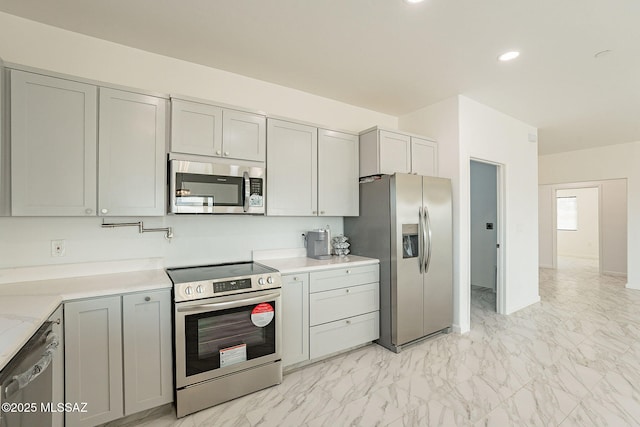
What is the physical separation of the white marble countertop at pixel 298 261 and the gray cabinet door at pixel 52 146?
1.46 meters

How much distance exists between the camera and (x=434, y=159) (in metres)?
3.63

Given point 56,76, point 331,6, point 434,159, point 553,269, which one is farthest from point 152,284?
point 553,269

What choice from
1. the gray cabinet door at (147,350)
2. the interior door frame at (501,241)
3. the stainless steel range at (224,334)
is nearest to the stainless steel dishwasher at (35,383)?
the gray cabinet door at (147,350)

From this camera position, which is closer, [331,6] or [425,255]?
[331,6]

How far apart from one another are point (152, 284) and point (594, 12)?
352cm

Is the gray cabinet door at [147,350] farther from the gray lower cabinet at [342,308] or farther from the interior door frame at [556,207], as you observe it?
the interior door frame at [556,207]

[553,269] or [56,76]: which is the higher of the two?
[56,76]

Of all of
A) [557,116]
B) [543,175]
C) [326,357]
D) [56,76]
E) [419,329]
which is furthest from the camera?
[543,175]

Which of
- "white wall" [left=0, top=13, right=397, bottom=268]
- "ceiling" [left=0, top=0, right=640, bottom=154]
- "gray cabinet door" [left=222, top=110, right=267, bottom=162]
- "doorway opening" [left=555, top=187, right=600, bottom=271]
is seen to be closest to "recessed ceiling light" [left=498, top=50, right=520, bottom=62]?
"ceiling" [left=0, top=0, right=640, bottom=154]

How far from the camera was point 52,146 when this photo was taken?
6.47 ft

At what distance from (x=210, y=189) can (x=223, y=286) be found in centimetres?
81

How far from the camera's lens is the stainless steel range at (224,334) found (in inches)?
80.4

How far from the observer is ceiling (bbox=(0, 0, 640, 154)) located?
80.1 inches

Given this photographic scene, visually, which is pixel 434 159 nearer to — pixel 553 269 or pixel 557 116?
pixel 557 116
